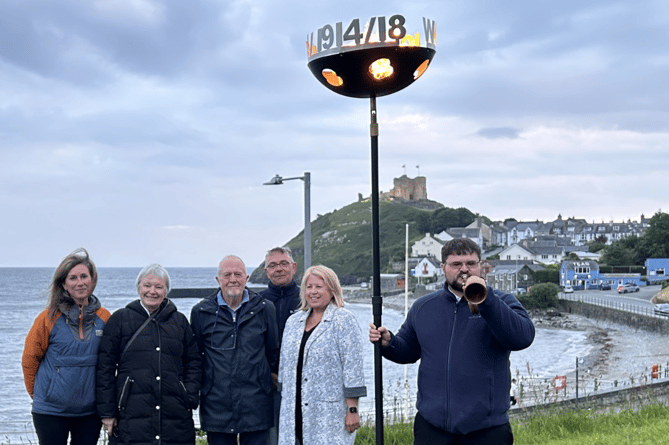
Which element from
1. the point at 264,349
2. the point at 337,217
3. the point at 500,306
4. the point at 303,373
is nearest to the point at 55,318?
the point at 264,349

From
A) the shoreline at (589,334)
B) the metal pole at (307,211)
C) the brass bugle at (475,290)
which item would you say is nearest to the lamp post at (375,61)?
the brass bugle at (475,290)

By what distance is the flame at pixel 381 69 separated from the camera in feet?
12.0

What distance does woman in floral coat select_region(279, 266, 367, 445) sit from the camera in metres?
4.05

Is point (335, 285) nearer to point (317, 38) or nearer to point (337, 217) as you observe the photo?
point (317, 38)

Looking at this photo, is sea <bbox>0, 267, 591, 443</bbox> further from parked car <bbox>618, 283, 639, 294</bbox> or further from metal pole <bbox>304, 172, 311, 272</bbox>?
parked car <bbox>618, 283, 639, 294</bbox>

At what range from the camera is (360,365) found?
13.5 feet

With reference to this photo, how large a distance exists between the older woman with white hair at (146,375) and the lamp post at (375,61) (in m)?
1.25

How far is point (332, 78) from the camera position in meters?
3.79

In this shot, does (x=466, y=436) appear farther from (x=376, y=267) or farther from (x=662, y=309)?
(x=662, y=309)

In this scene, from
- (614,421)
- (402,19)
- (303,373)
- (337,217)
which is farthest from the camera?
(337,217)

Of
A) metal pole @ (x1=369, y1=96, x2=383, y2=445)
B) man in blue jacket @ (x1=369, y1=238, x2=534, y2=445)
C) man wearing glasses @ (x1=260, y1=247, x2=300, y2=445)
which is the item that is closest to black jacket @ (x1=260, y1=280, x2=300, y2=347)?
man wearing glasses @ (x1=260, y1=247, x2=300, y2=445)

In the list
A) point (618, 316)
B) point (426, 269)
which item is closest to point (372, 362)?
point (618, 316)

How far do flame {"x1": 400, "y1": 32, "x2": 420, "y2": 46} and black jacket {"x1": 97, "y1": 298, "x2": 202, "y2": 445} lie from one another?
2179 millimetres

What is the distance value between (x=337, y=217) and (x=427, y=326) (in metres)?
171
